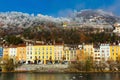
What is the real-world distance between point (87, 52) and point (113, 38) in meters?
19.2

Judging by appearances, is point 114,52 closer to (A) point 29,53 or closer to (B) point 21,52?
(A) point 29,53

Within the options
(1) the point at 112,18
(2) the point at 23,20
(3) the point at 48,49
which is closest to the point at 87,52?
(3) the point at 48,49

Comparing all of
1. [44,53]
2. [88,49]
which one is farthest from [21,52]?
[88,49]

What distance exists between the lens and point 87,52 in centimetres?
7775

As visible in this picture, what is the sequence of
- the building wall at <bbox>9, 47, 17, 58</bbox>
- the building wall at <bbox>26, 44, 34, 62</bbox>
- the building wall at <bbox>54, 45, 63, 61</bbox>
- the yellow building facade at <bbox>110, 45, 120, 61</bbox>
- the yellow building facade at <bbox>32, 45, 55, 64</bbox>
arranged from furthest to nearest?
the building wall at <bbox>9, 47, 17, 58</bbox>
the building wall at <bbox>26, 44, 34, 62</bbox>
the building wall at <bbox>54, 45, 63, 61</bbox>
the yellow building facade at <bbox>32, 45, 55, 64</bbox>
the yellow building facade at <bbox>110, 45, 120, 61</bbox>

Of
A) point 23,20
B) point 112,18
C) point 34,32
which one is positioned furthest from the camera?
point 112,18

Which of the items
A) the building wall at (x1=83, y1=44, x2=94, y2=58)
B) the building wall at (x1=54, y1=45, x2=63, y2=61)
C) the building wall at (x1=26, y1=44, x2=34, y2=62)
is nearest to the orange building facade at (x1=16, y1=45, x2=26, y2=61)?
the building wall at (x1=26, y1=44, x2=34, y2=62)

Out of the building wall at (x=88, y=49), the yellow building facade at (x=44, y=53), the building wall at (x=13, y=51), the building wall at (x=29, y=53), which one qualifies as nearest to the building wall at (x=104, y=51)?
the building wall at (x=88, y=49)

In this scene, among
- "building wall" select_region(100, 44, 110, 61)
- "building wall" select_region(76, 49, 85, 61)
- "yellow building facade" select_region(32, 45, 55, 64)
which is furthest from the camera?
"yellow building facade" select_region(32, 45, 55, 64)

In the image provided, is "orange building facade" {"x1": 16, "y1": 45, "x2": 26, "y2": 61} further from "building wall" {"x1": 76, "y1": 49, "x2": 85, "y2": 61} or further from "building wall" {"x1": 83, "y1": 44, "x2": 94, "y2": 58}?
"building wall" {"x1": 83, "y1": 44, "x2": 94, "y2": 58}

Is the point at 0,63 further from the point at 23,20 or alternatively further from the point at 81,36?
the point at 23,20

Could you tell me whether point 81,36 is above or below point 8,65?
above

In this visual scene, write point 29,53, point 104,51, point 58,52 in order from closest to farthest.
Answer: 1. point 104,51
2. point 58,52
3. point 29,53

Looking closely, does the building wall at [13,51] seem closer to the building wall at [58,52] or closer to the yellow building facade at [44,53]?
the yellow building facade at [44,53]
